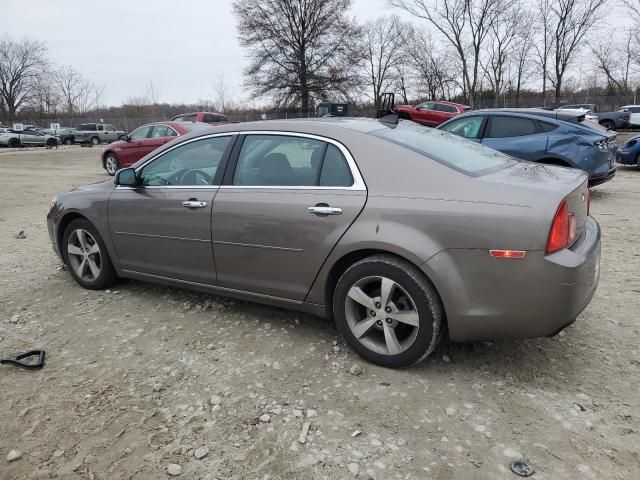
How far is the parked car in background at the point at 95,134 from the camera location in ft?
117

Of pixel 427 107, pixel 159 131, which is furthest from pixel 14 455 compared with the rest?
pixel 427 107

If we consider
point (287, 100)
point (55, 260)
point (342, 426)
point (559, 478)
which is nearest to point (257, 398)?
point (342, 426)

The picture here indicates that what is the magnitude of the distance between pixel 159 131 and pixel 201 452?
40.3 ft

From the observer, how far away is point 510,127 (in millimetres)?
8164

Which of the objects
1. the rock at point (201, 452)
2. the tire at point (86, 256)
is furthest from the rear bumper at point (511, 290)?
the tire at point (86, 256)

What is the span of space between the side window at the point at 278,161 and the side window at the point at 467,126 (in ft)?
19.2

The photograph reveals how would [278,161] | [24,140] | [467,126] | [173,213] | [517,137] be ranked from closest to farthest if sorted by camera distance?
[278,161] < [173,213] < [517,137] < [467,126] < [24,140]

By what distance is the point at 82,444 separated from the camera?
2443 millimetres

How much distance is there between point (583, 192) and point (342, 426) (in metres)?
2.01

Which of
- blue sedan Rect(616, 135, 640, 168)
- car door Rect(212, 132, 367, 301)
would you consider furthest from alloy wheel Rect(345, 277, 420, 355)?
blue sedan Rect(616, 135, 640, 168)

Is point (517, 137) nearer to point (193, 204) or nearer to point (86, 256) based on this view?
point (193, 204)

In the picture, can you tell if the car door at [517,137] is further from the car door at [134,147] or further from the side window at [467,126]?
the car door at [134,147]

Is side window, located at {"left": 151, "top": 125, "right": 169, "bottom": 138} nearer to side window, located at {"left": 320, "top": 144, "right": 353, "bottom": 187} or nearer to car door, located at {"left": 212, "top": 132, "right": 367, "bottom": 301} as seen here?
car door, located at {"left": 212, "top": 132, "right": 367, "bottom": 301}

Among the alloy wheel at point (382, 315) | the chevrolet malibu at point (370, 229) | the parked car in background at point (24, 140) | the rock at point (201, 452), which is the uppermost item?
the parked car in background at point (24, 140)
